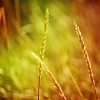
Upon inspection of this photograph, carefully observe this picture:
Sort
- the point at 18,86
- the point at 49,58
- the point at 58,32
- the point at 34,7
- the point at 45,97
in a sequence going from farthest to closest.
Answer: the point at 34,7 → the point at 58,32 → the point at 49,58 → the point at 18,86 → the point at 45,97

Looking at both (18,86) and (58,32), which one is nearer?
(18,86)

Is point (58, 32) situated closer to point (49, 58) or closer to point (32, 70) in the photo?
point (49, 58)

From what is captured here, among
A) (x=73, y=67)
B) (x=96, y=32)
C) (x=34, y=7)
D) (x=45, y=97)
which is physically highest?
(x=34, y=7)

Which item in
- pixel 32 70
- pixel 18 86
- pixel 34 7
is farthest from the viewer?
pixel 34 7

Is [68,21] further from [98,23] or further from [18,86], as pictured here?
[18,86]

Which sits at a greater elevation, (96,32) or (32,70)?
(96,32)

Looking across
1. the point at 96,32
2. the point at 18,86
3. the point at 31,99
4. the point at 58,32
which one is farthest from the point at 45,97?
the point at 96,32
